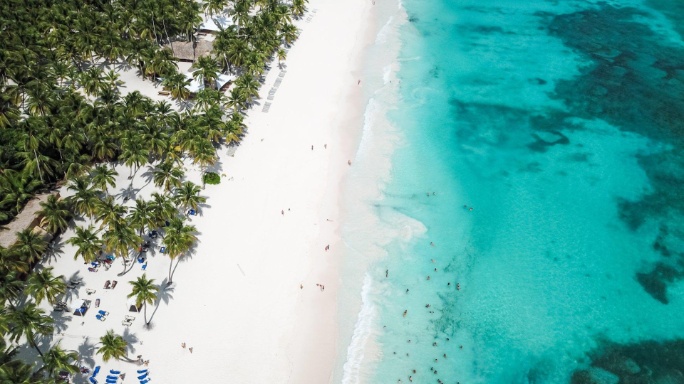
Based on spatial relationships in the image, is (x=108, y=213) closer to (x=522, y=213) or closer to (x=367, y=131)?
(x=367, y=131)

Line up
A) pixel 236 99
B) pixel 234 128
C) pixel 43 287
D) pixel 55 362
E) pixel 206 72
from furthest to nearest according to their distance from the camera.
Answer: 1. pixel 206 72
2. pixel 236 99
3. pixel 234 128
4. pixel 43 287
5. pixel 55 362

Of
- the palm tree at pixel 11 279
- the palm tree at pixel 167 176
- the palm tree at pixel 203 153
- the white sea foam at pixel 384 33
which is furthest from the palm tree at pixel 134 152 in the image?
the white sea foam at pixel 384 33

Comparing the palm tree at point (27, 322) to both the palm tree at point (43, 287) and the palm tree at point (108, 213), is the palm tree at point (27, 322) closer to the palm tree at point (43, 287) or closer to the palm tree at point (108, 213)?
the palm tree at point (43, 287)

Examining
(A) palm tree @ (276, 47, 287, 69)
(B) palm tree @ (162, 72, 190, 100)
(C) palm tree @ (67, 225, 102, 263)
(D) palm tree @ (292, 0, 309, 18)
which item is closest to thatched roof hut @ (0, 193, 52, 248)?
(C) palm tree @ (67, 225, 102, 263)

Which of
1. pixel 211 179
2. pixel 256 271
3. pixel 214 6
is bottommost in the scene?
pixel 256 271

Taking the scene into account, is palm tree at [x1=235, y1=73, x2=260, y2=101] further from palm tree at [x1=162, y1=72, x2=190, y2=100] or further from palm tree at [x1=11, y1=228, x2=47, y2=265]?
palm tree at [x1=11, y1=228, x2=47, y2=265]

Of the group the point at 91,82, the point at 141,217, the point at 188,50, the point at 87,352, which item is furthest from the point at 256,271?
the point at 188,50

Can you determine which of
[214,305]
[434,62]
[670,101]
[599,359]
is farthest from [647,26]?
[214,305]
